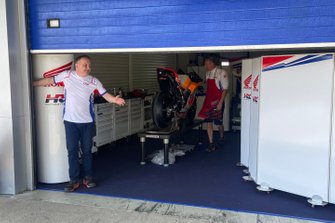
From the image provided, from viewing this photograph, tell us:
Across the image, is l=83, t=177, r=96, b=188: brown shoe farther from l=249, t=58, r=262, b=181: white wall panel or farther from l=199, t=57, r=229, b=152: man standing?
l=199, t=57, r=229, b=152: man standing

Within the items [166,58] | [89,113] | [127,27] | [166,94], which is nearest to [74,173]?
[89,113]

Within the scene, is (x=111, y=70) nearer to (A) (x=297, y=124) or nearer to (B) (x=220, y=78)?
(B) (x=220, y=78)

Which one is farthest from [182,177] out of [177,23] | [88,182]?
[177,23]

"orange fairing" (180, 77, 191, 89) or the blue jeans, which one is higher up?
"orange fairing" (180, 77, 191, 89)

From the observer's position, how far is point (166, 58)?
1110cm

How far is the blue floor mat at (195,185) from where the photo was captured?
4266 mm

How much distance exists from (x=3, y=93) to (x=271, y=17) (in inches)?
128

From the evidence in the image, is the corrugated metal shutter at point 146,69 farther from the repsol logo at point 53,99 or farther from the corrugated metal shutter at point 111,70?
the repsol logo at point 53,99

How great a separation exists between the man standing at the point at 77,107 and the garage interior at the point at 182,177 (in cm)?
43

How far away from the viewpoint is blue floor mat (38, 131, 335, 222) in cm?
427

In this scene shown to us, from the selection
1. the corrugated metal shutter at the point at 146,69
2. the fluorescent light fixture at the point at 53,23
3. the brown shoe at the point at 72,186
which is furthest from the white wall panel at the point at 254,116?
the corrugated metal shutter at the point at 146,69

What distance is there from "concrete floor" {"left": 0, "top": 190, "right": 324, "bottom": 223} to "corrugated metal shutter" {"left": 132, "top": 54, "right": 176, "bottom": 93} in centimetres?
490

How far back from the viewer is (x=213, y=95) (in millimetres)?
7027

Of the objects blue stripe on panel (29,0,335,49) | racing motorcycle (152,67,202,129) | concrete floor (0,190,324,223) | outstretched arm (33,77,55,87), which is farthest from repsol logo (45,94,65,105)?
racing motorcycle (152,67,202,129)
